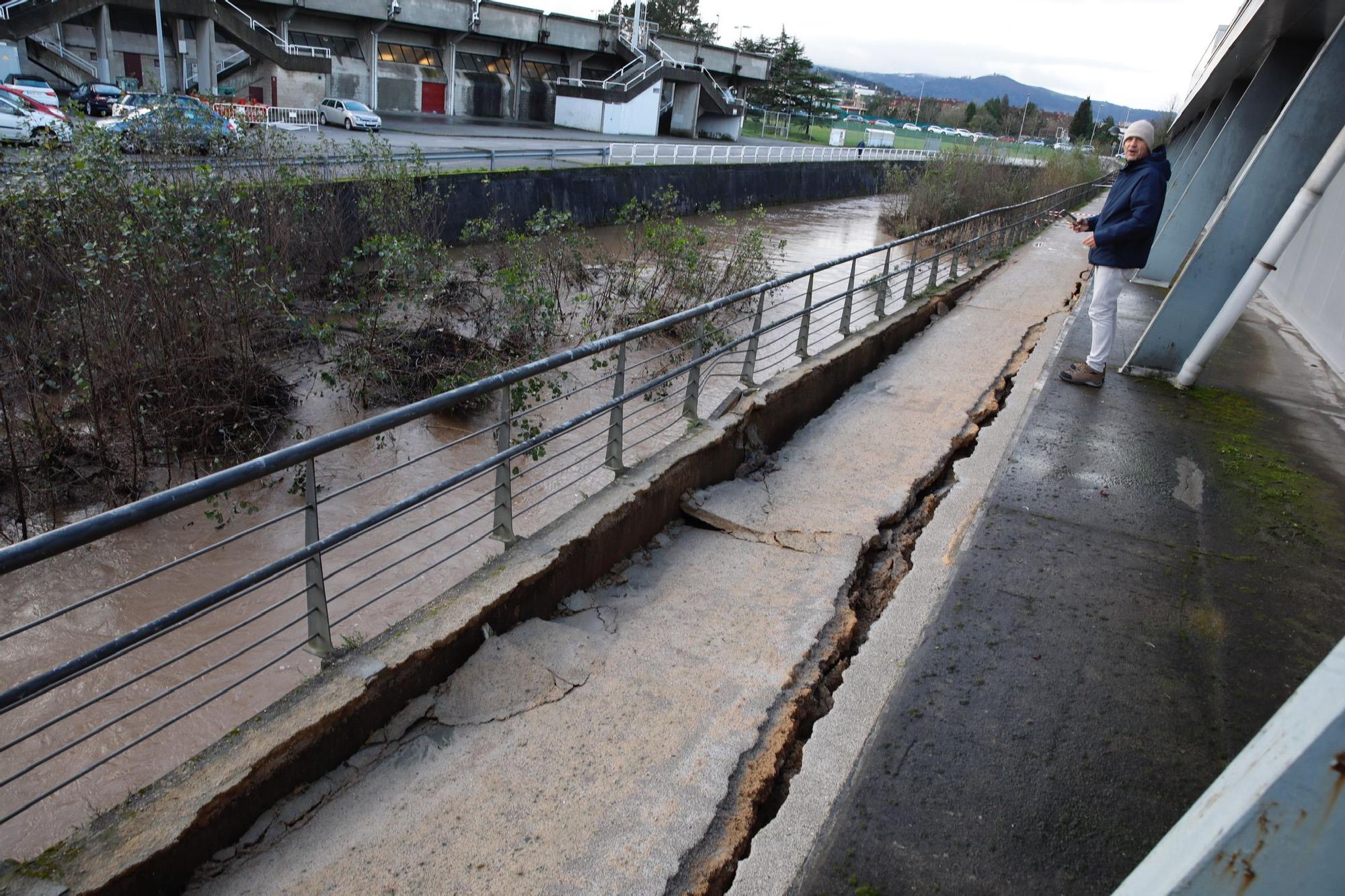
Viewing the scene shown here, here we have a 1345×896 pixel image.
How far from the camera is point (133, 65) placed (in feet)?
128

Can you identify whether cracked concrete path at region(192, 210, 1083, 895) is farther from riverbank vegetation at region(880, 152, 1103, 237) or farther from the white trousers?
riverbank vegetation at region(880, 152, 1103, 237)

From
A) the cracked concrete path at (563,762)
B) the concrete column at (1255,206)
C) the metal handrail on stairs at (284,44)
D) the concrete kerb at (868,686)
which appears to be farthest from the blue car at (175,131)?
the metal handrail on stairs at (284,44)

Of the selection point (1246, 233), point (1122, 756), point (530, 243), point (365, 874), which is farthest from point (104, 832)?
point (530, 243)

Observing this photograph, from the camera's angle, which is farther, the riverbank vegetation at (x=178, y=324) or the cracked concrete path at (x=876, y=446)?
the riverbank vegetation at (x=178, y=324)

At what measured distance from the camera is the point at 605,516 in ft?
16.1

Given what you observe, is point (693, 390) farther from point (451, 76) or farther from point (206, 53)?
point (451, 76)

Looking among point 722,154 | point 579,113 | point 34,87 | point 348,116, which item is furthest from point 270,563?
point 579,113

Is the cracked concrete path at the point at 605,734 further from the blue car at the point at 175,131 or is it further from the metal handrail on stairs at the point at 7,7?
the metal handrail on stairs at the point at 7,7

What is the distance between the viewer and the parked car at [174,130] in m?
11.7

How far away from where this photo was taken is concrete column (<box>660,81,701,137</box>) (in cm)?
5903

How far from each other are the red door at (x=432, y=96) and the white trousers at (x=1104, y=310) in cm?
4943

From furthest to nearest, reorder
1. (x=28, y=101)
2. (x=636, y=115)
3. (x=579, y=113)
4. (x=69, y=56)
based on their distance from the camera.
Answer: (x=636, y=115)
(x=579, y=113)
(x=69, y=56)
(x=28, y=101)

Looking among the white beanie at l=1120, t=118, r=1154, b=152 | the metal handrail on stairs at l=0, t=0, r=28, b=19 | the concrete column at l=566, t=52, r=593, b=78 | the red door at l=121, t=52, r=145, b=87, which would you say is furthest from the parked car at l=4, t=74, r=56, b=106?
the concrete column at l=566, t=52, r=593, b=78

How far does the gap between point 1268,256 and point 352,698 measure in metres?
7.52
